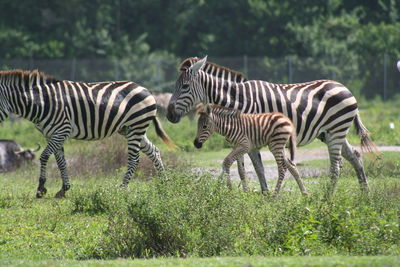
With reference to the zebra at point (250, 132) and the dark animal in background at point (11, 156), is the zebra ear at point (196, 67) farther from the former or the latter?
the dark animal in background at point (11, 156)

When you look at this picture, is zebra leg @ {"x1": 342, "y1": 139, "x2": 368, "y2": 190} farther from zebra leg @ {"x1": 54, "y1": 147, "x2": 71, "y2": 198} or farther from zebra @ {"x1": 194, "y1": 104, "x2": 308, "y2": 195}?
zebra leg @ {"x1": 54, "y1": 147, "x2": 71, "y2": 198}

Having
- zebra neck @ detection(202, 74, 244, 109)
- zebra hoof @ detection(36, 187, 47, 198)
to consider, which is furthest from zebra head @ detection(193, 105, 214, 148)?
zebra hoof @ detection(36, 187, 47, 198)

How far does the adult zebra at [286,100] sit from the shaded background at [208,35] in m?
22.6

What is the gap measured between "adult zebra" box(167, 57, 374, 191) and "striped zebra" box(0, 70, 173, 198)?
98cm

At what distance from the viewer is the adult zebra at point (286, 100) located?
42.0ft

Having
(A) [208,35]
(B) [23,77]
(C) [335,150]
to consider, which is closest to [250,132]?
(C) [335,150]

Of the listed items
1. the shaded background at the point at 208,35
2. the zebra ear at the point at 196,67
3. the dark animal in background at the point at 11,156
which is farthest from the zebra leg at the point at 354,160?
the shaded background at the point at 208,35

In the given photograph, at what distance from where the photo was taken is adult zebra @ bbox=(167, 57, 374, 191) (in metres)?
12.8

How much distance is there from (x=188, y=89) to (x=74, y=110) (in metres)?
2.07

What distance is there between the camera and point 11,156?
17156mm

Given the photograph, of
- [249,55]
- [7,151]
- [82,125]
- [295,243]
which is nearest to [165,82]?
[249,55]

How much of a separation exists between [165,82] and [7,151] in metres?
19.3

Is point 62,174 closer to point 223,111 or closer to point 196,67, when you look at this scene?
point 196,67

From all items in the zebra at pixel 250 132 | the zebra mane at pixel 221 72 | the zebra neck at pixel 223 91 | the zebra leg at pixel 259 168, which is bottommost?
the zebra leg at pixel 259 168
